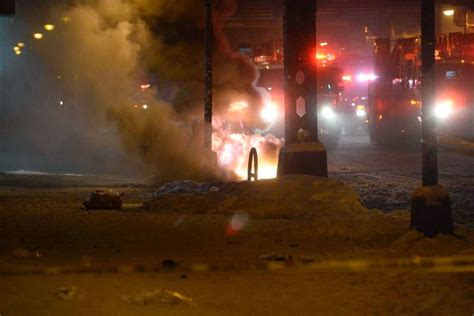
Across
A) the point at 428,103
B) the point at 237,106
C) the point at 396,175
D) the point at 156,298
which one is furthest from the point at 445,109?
the point at 156,298

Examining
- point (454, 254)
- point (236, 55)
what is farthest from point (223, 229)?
point (236, 55)

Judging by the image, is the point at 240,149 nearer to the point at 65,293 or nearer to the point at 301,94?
the point at 301,94

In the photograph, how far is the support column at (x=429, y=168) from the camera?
1005 centimetres

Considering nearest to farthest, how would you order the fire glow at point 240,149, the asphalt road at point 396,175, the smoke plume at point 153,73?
the asphalt road at point 396,175 < the smoke plume at point 153,73 < the fire glow at point 240,149

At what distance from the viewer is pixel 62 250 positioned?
31.9 feet

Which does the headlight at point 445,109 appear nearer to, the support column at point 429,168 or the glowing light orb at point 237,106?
the glowing light orb at point 237,106

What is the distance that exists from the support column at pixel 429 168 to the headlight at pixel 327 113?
2678 centimetres

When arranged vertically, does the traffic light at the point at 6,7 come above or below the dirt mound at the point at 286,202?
above

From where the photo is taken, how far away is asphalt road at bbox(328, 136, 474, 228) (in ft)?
53.9

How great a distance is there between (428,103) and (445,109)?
28.4 m

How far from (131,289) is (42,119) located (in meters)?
51.3

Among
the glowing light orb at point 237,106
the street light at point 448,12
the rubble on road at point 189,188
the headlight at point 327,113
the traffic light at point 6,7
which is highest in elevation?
the street light at point 448,12

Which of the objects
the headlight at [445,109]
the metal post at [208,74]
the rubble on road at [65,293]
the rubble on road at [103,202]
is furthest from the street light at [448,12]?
the rubble on road at [65,293]

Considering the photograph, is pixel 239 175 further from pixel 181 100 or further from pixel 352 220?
pixel 352 220
